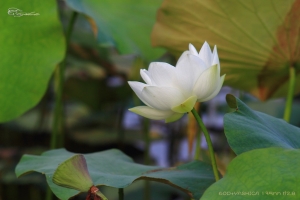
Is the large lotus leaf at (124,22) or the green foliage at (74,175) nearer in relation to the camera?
the green foliage at (74,175)

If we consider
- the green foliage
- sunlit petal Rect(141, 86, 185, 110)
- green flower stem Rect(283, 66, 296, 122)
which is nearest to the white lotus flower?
sunlit petal Rect(141, 86, 185, 110)

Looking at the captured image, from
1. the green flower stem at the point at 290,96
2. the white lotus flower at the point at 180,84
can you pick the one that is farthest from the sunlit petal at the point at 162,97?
the green flower stem at the point at 290,96

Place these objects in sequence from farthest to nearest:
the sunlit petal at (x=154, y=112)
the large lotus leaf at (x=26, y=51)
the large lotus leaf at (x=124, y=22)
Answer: the large lotus leaf at (x=124, y=22), the large lotus leaf at (x=26, y=51), the sunlit petal at (x=154, y=112)

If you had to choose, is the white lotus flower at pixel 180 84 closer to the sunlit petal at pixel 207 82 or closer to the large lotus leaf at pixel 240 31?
the sunlit petal at pixel 207 82

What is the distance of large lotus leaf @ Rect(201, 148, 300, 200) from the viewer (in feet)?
1.51

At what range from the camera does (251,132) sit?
0.55 meters

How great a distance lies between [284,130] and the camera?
63 cm

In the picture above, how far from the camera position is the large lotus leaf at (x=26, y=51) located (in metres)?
0.88

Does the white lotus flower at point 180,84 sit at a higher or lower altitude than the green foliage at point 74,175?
higher

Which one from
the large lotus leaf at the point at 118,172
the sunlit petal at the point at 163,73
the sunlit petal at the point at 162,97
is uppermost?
the sunlit petal at the point at 163,73

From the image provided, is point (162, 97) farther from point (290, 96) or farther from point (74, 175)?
point (290, 96)

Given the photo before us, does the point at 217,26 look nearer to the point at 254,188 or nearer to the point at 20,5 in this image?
the point at 20,5

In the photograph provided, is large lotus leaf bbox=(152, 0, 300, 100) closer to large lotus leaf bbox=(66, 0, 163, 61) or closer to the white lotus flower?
large lotus leaf bbox=(66, 0, 163, 61)

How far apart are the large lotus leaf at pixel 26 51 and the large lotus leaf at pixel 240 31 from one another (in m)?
0.22
